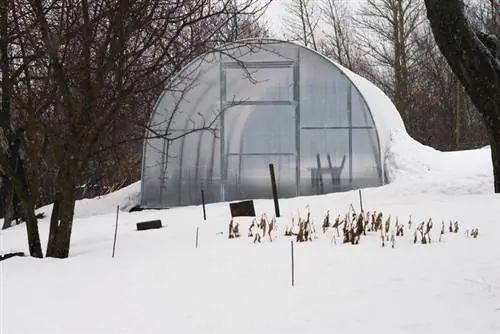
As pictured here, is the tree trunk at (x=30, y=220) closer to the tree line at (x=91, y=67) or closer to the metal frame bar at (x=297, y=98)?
the tree line at (x=91, y=67)

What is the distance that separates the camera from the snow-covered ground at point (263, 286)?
3.44m

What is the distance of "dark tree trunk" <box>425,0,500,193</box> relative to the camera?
8.16 meters

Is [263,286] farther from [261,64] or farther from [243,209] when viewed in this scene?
[261,64]

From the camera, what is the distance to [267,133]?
1386cm

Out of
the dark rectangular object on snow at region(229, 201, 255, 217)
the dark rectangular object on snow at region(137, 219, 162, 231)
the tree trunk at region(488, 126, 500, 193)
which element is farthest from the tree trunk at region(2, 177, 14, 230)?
the tree trunk at region(488, 126, 500, 193)

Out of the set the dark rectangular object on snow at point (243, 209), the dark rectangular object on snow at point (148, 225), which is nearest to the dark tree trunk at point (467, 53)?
the dark rectangular object on snow at point (243, 209)

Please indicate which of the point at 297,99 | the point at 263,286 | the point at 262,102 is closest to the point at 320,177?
the point at 297,99

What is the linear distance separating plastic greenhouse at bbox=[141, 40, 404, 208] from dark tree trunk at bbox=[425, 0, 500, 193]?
5.05m

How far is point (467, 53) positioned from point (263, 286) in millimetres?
5604

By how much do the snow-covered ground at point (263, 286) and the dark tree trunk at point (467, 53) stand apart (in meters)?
1.84

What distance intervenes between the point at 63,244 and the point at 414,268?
4.07 meters

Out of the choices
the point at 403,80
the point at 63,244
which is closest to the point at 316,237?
the point at 63,244

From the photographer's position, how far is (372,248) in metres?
5.29

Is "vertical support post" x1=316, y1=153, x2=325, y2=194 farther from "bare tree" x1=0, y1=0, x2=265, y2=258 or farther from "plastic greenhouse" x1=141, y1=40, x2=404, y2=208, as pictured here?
"bare tree" x1=0, y1=0, x2=265, y2=258
